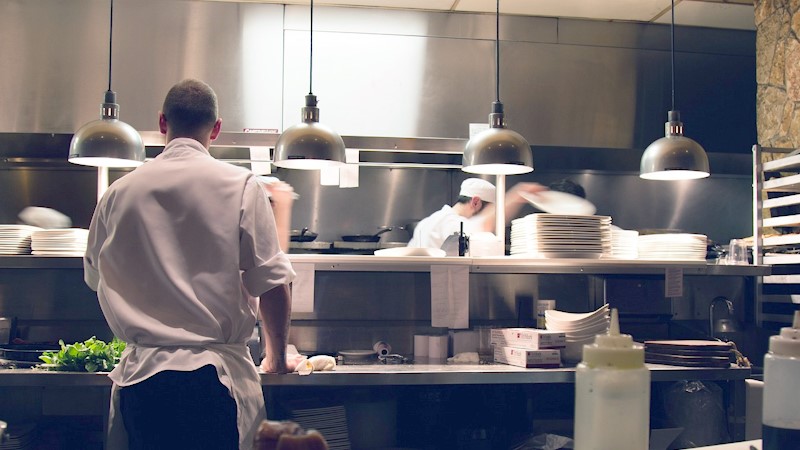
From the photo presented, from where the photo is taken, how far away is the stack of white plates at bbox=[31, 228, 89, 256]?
385 centimetres

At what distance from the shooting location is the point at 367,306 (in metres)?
3.88

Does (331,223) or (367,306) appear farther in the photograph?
(331,223)

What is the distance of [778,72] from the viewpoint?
529 cm

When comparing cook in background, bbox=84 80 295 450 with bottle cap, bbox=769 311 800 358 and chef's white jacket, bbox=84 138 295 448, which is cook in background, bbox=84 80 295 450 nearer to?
chef's white jacket, bbox=84 138 295 448

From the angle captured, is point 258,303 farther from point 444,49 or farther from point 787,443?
point 444,49

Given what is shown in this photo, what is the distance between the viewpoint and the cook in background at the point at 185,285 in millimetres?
2113

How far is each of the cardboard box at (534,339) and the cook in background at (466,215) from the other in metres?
2.28

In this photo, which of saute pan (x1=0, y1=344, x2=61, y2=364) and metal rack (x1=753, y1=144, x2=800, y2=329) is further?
metal rack (x1=753, y1=144, x2=800, y2=329)

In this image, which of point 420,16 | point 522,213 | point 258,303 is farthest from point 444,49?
point 258,303

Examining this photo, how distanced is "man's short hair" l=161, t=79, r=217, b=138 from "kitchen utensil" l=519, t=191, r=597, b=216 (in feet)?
8.28

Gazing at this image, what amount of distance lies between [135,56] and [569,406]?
375cm

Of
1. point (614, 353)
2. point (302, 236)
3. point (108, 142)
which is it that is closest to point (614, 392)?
point (614, 353)

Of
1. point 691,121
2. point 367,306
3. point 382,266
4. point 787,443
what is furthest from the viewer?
point 691,121

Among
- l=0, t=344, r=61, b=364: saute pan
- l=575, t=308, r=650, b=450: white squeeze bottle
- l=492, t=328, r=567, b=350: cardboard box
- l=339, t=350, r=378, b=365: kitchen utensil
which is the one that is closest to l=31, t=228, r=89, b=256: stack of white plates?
l=0, t=344, r=61, b=364: saute pan
